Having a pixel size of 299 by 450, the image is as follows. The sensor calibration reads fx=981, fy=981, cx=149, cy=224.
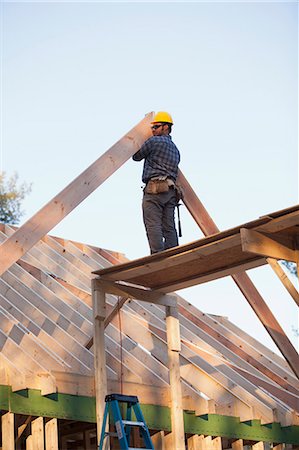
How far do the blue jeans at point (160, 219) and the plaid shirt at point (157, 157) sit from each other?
Answer: 0.18 metres

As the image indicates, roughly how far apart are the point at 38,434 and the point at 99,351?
0.87 metres

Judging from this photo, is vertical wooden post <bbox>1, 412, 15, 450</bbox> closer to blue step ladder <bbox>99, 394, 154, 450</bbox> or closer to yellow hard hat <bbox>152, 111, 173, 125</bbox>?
blue step ladder <bbox>99, 394, 154, 450</bbox>

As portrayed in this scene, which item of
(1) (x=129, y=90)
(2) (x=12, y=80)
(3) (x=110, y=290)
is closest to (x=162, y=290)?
(3) (x=110, y=290)

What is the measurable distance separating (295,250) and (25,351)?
2500 mm

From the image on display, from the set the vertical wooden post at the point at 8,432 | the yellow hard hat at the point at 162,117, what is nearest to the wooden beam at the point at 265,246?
the yellow hard hat at the point at 162,117

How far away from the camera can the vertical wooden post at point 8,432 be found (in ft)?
25.3

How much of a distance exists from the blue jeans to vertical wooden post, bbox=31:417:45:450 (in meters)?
1.74

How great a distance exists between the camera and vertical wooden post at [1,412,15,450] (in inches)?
304

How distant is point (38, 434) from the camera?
26.4 ft

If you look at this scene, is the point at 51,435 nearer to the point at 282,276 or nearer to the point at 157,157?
the point at 282,276

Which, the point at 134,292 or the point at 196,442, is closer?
the point at 134,292

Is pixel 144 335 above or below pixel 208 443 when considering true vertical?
above

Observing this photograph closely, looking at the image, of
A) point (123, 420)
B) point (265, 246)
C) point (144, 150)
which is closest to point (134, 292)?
point (123, 420)

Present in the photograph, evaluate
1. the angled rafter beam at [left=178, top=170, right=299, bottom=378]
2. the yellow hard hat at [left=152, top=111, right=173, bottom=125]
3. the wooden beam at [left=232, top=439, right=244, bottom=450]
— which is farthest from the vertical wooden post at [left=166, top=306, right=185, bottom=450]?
the yellow hard hat at [left=152, top=111, right=173, bottom=125]
